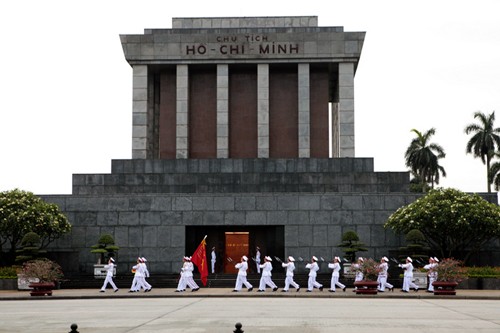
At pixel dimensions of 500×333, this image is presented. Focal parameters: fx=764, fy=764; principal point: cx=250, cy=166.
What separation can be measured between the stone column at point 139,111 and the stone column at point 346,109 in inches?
476

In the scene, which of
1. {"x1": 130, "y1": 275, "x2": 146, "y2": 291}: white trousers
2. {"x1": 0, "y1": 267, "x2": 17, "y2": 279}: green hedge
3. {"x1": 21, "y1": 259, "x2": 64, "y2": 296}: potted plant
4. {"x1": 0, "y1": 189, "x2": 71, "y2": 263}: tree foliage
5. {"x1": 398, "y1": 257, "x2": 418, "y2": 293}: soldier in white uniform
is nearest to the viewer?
{"x1": 21, "y1": 259, "x2": 64, "y2": 296}: potted plant

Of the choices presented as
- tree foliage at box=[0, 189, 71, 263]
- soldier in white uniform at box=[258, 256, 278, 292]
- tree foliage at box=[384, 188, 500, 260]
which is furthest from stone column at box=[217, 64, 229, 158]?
soldier in white uniform at box=[258, 256, 278, 292]

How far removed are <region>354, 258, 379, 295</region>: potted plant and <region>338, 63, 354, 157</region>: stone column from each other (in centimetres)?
1450

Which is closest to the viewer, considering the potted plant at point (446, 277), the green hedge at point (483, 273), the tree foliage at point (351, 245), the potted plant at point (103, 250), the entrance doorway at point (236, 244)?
the potted plant at point (446, 277)

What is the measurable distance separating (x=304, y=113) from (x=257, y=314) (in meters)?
27.0

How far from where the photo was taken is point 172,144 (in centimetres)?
4866

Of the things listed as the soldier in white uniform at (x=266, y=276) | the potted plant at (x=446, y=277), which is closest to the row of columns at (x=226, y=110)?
the soldier in white uniform at (x=266, y=276)

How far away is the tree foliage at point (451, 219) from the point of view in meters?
36.7

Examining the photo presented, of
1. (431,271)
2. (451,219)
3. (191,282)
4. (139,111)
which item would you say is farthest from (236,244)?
(431,271)

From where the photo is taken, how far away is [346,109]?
4691 centimetres

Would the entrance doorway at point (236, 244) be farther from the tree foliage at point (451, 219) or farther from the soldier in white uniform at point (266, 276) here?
the soldier in white uniform at point (266, 276)

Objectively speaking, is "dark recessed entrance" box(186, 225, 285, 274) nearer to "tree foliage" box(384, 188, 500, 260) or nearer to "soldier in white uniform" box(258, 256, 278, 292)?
"soldier in white uniform" box(258, 256, 278, 292)

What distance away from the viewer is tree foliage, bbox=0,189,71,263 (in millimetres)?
37188

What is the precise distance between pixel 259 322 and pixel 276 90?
31044mm
